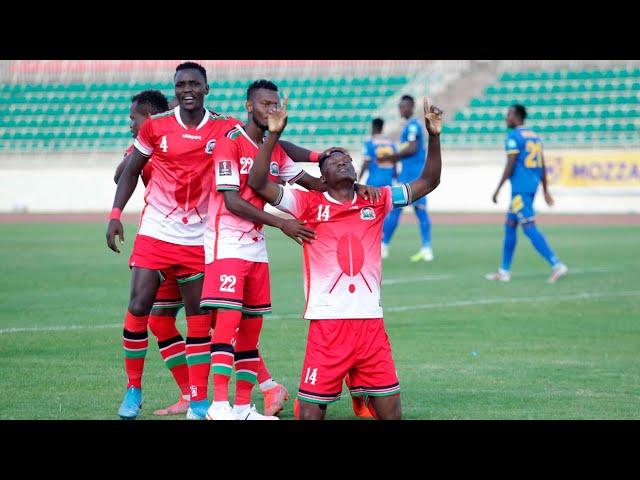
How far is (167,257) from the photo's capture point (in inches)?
268

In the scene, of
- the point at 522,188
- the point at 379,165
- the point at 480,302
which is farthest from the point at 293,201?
the point at 379,165

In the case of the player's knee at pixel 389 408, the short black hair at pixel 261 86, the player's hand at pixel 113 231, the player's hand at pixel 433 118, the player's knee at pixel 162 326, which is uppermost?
the short black hair at pixel 261 86

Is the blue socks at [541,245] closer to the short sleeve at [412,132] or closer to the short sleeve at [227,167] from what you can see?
the short sleeve at [412,132]

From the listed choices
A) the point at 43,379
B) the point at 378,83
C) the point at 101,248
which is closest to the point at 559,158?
the point at 378,83

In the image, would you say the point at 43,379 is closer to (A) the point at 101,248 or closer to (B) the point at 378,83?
(A) the point at 101,248

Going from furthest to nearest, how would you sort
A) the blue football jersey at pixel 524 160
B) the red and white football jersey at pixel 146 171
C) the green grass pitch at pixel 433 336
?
the blue football jersey at pixel 524 160
the red and white football jersey at pixel 146 171
the green grass pitch at pixel 433 336

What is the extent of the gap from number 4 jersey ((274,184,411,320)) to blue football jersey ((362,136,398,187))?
11.8m

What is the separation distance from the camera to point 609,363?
853cm

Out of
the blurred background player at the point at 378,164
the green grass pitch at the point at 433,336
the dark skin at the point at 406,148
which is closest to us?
the green grass pitch at the point at 433,336

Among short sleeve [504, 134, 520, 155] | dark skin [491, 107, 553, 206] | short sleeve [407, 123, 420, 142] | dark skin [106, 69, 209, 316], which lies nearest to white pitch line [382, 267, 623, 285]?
dark skin [491, 107, 553, 206]

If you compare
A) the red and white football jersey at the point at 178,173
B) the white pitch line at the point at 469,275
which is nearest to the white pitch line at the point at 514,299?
the white pitch line at the point at 469,275

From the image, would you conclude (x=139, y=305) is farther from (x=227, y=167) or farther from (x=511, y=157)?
(x=511, y=157)

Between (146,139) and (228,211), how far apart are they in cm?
74

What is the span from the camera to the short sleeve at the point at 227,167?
6473 millimetres
